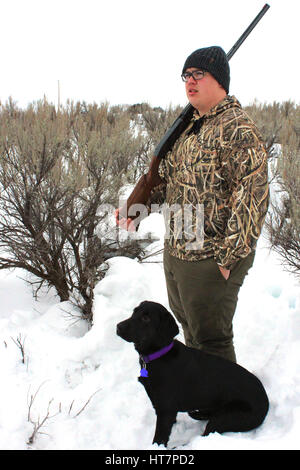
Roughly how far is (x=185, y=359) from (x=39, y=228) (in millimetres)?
2094

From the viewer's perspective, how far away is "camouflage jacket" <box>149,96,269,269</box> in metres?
1.42

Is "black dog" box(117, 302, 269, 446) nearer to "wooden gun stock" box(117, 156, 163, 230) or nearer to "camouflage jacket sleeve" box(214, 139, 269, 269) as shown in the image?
"camouflage jacket sleeve" box(214, 139, 269, 269)

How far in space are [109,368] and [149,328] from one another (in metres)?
0.94

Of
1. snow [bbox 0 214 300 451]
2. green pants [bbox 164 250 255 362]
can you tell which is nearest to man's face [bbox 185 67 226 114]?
green pants [bbox 164 250 255 362]

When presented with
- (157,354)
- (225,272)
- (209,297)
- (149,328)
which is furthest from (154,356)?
(225,272)

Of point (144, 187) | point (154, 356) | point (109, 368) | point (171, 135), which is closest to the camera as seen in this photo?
point (154, 356)

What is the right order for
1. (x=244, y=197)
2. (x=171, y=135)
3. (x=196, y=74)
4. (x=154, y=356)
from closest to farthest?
(x=244, y=197)
(x=196, y=74)
(x=154, y=356)
(x=171, y=135)

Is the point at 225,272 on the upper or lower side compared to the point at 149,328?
upper

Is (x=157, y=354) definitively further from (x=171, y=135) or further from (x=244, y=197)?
(x=171, y=135)

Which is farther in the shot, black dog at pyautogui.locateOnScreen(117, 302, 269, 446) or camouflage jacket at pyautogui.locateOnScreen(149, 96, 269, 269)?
black dog at pyautogui.locateOnScreen(117, 302, 269, 446)

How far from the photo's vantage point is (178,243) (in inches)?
68.0

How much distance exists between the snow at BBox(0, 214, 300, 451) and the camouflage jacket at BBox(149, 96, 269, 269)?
2.84 feet

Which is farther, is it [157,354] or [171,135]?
[171,135]

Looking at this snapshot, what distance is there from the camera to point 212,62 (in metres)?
1.50
